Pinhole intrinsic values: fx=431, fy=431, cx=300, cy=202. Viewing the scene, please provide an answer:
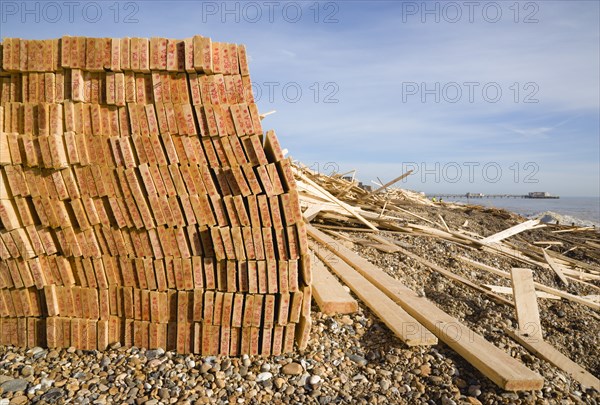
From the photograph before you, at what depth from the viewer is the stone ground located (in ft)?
12.3

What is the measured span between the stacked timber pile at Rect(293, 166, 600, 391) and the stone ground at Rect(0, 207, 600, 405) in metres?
0.17

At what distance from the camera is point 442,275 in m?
6.92

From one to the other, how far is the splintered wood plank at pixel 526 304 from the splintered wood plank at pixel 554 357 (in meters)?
0.17

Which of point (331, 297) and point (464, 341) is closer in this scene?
point (464, 341)

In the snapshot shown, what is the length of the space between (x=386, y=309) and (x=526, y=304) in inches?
74.7

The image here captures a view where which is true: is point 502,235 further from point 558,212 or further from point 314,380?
point 558,212

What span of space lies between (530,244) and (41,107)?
10.7m

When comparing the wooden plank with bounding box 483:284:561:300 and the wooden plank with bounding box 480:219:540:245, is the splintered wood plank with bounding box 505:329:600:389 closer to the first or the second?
the wooden plank with bounding box 483:284:561:300

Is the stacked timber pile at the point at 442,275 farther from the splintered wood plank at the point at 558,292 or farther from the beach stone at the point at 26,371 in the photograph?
the beach stone at the point at 26,371

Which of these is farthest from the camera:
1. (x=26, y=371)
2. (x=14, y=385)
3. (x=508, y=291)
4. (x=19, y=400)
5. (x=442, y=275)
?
(x=442, y=275)

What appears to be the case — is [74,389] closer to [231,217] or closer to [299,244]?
[231,217]

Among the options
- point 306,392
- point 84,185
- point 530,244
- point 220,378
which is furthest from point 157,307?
point 530,244

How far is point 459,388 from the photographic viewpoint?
3922 mm

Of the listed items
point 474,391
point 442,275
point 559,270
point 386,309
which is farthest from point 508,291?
point 474,391
